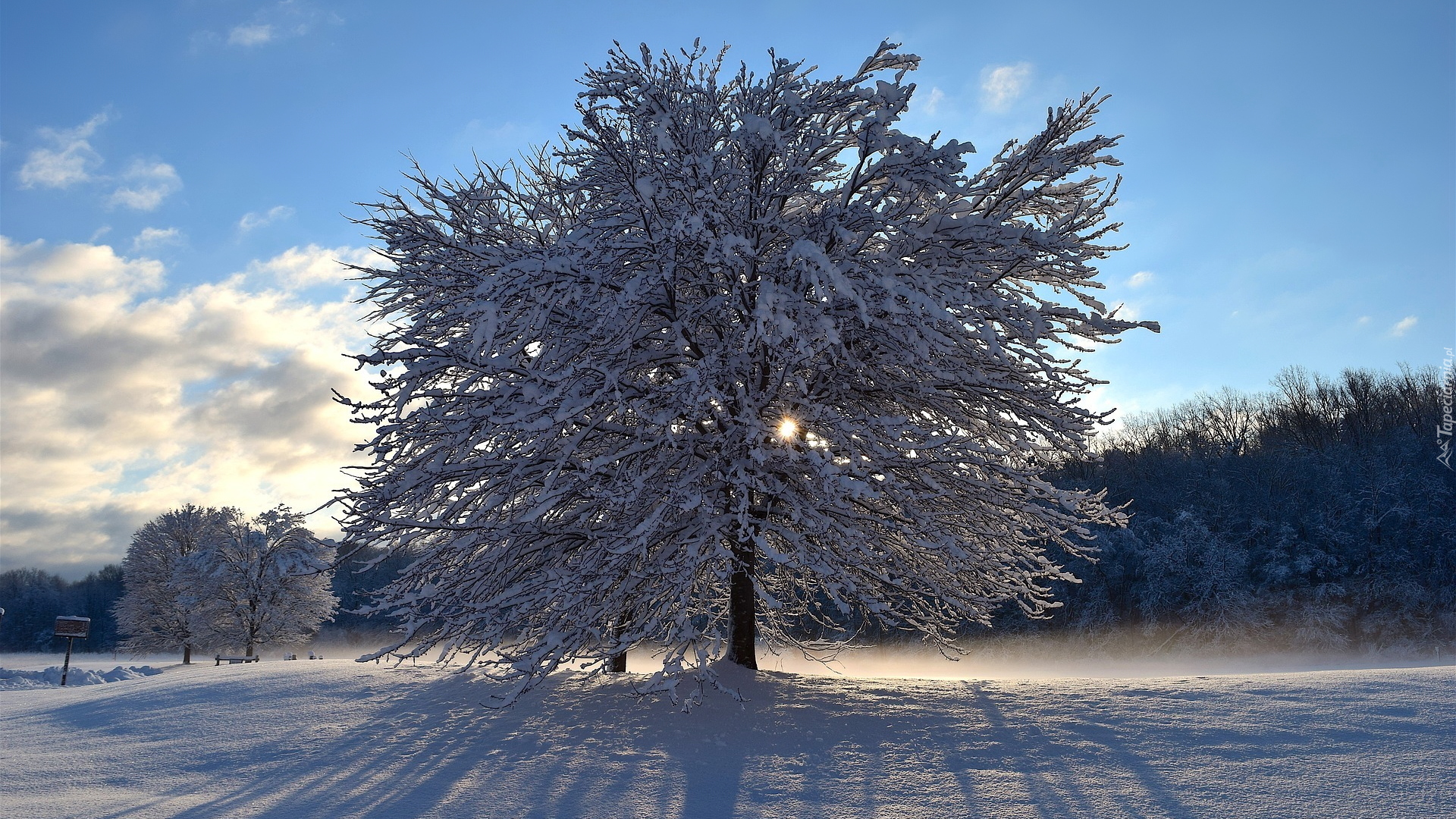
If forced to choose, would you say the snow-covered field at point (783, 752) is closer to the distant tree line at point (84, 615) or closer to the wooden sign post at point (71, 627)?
the wooden sign post at point (71, 627)

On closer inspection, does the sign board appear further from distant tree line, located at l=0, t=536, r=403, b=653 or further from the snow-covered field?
distant tree line, located at l=0, t=536, r=403, b=653

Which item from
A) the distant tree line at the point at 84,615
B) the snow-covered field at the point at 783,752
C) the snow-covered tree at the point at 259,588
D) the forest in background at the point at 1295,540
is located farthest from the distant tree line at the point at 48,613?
the snow-covered field at the point at 783,752

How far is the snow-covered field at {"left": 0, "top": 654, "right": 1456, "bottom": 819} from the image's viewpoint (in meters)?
5.31

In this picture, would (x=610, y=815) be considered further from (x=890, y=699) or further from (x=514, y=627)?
(x=890, y=699)

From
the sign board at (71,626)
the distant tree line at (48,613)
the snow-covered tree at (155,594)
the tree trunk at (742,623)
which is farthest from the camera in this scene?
the distant tree line at (48,613)

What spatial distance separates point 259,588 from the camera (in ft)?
113

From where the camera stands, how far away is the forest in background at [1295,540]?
32.9m

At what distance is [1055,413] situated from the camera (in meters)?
7.93

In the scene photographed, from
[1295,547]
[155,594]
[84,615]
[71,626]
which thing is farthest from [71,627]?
[84,615]

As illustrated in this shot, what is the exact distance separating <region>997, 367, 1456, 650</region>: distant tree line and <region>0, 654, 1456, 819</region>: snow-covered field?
30.8 metres

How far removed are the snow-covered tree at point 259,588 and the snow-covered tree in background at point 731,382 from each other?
30.9m

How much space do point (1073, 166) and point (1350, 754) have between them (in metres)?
5.41

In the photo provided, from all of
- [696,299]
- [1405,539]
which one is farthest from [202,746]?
[1405,539]

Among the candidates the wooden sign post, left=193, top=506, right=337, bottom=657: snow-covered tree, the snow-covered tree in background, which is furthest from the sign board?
left=193, top=506, right=337, bottom=657: snow-covered tree
